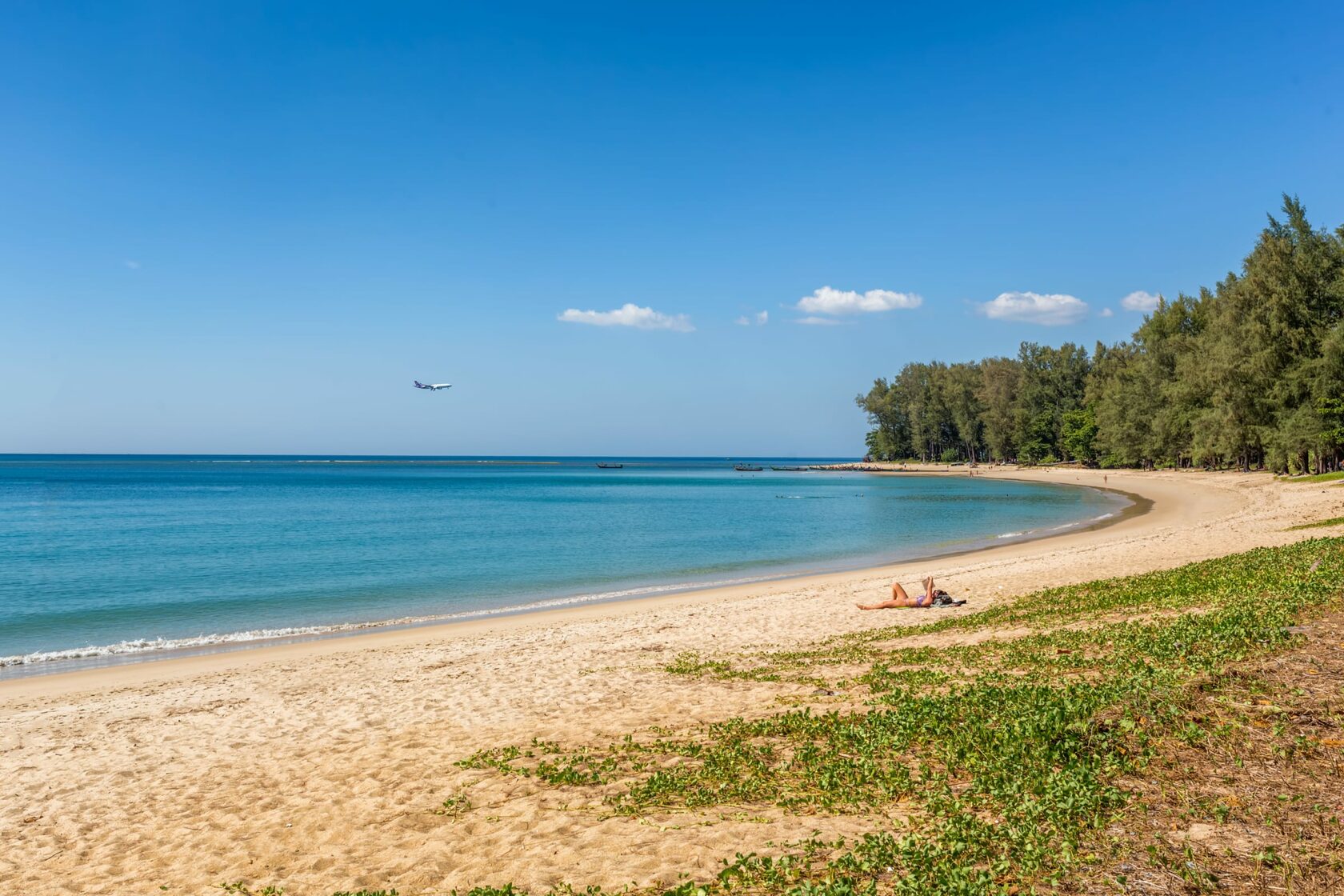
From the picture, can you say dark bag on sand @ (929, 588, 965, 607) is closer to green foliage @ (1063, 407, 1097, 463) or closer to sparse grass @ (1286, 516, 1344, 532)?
→ sparse grass @ (1286, 516, 1344, 532)

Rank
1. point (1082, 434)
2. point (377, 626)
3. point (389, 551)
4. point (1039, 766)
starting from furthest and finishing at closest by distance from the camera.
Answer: point (1082, 434)
point (389, 551)
point (377, 626)
point (1039, 766)

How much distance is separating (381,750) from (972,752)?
763 cm

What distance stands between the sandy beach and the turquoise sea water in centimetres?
543

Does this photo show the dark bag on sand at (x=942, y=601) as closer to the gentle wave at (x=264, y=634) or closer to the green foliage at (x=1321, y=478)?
the gentle wave at (x=264, y=634)

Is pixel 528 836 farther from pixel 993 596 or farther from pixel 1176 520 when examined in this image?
pixel 1176 520

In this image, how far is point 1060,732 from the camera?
780 cm

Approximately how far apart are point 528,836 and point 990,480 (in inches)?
4922

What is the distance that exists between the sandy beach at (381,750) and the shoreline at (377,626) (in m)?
0.83

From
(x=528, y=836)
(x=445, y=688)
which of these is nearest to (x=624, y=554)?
(x=445, y=688)

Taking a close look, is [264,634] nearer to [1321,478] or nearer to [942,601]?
[942,601]

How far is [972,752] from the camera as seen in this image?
26.2ft

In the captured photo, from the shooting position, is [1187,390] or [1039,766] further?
[1187,390]

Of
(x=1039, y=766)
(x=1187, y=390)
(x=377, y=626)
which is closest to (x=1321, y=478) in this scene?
(x=1187, y=390)

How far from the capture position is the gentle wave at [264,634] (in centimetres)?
2047
